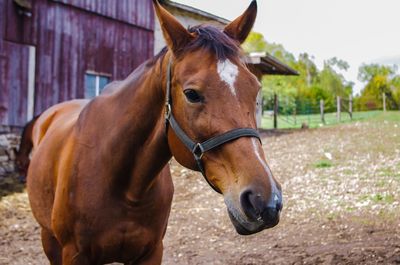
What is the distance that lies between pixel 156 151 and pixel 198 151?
465mm

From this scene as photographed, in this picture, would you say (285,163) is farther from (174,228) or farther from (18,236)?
(18,236)

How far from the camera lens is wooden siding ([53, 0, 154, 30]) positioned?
12.0 metres

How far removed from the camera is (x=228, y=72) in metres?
1.95

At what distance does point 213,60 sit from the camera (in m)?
1.99

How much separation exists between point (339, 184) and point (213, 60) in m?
6.67

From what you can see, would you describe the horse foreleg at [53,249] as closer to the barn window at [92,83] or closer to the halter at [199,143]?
the halter at [199,143]

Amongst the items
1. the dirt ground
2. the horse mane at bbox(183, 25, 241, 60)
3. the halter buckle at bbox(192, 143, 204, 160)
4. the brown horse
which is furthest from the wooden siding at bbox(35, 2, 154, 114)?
the halter buckle at bbox(192, 143, 204, 160)

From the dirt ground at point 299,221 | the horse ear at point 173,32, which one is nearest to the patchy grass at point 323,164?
the dirt ground at point 299,221

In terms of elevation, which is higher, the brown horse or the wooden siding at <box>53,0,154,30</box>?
the wooden siding at <box>53,0,154,30</box>

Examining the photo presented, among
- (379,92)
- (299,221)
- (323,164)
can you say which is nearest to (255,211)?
(299,221)

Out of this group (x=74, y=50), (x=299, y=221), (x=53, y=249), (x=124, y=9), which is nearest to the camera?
(x=53, y=249)

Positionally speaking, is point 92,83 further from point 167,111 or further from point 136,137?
point 167,111

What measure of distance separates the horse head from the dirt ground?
2966mm

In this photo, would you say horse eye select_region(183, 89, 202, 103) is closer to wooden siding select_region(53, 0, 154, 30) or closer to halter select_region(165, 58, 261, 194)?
halter select_region(165, 58, 261, 194)
